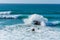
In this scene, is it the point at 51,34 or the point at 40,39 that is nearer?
the point at 40,39

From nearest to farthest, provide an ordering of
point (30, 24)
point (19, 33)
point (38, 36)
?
point (38, 36), point (19, 33), point (30, 24)

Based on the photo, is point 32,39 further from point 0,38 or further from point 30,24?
point 30,24

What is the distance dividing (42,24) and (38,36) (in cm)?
505

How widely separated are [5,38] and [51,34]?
3717 mm

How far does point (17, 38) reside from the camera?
42.8 ft

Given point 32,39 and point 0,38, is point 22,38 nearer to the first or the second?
point 32,39

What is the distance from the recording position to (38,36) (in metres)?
13.7

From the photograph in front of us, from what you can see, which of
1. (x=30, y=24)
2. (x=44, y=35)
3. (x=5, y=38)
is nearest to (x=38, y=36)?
(x=44, y=35)

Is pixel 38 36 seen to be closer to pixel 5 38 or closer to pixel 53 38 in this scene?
pixel 53 38

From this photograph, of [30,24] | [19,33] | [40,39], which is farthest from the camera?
[30,24]

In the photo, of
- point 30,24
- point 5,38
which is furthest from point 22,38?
point 30,24

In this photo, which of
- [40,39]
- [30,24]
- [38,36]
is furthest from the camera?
[30,24]

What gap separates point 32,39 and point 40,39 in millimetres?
561

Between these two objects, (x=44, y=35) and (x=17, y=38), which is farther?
(x=44, y=35)
